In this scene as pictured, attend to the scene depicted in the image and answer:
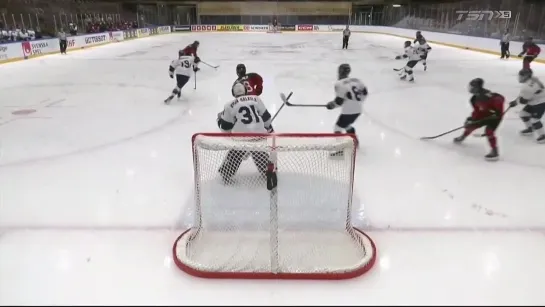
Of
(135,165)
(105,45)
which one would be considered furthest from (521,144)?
(105,45)

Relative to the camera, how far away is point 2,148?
4.21 metres

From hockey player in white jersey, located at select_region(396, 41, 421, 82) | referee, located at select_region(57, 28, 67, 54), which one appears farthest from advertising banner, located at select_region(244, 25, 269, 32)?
hockey player in white jersey, located at select_region(396, 41, 421, 82)

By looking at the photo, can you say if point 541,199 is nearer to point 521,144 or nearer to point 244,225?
point 521,144

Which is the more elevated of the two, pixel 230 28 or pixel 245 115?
pixel 230 28

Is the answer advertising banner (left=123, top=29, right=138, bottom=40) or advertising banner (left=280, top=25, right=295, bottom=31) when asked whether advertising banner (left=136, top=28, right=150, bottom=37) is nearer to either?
advertising banner (left=123, top=29, right=138, bottom=40)

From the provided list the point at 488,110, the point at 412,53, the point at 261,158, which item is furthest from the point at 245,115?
the point at 412,53

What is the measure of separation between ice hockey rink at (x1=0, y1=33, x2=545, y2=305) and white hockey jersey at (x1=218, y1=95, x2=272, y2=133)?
2.19ft

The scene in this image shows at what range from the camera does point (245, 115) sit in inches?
118

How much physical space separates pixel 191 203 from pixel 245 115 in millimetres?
770

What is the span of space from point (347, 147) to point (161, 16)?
30107 millimetres

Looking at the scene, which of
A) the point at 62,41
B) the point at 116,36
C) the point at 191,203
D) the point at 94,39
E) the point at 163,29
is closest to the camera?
the point at 191,203

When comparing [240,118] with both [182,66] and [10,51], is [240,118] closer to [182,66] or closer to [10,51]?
[182,66]

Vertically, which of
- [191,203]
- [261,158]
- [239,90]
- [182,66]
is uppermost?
[239,90]

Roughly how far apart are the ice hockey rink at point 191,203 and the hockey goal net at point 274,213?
0.10m
